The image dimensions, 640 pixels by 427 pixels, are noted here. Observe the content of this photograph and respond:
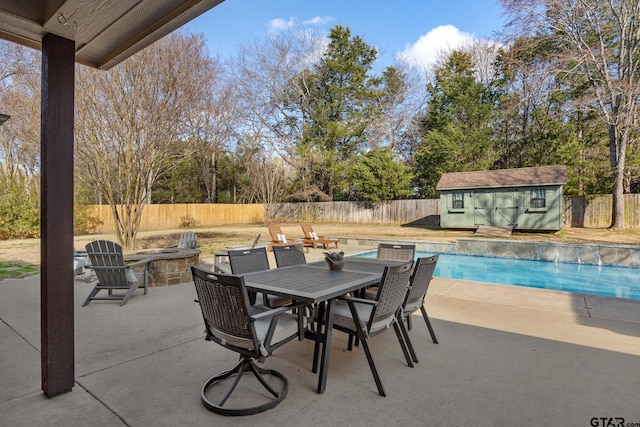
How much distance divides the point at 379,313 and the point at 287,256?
5.47 feet

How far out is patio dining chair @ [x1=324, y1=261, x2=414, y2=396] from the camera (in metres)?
2.39

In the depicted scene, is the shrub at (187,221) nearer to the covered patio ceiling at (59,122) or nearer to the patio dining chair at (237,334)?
the covered patio ceiling at (59,122)

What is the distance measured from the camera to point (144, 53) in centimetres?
734

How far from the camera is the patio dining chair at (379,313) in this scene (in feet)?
7.85

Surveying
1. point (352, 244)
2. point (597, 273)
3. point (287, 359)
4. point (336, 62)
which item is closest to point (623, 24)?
point (597, 273)

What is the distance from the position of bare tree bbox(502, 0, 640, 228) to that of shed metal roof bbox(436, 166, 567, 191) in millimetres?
2217

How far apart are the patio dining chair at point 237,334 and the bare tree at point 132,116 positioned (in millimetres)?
6516

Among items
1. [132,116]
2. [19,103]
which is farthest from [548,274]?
[19,103]

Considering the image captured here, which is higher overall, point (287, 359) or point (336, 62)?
point (336, 62)

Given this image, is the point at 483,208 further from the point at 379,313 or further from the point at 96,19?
the point at 96,19

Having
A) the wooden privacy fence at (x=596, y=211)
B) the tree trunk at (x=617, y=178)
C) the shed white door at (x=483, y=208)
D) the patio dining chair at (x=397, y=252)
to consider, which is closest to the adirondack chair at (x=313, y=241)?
the patio dining chair at (x=397, y=252)

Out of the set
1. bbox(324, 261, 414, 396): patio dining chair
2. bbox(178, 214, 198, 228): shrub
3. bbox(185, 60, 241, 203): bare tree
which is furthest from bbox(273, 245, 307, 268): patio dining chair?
bbox(178, 214, 198, 228): shrub

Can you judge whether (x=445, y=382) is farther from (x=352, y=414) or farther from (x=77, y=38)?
(x=77, y=38)

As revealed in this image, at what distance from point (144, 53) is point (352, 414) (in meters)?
7.94
